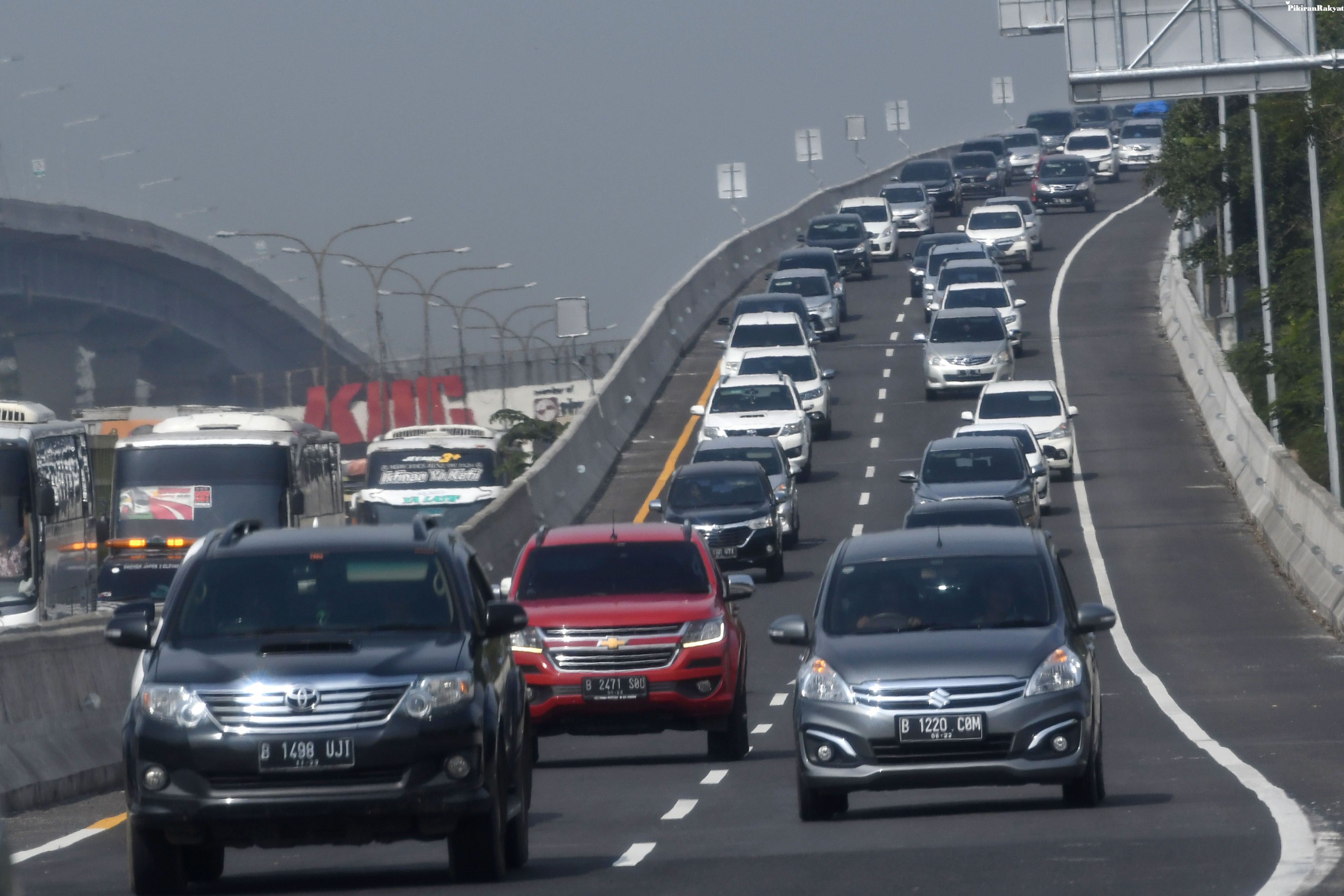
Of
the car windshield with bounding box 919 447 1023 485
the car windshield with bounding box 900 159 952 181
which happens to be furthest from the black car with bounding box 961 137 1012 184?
the car windshield with bounding box 919 447 1023 485

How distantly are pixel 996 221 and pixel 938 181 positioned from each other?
17.3 m

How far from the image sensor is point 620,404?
5147 centimetres

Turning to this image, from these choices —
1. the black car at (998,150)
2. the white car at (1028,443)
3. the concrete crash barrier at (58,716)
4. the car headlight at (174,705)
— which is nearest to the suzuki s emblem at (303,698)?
the car headlight at (174,705)

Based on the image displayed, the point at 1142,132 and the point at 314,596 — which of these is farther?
the point at 1142,132

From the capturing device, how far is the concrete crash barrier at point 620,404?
119 feet

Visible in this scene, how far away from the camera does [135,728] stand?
10094 millimetres

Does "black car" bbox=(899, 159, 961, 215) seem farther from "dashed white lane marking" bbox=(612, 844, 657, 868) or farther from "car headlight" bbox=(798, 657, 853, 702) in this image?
"dashed white lane marking" bbox=(612, 844, 657, 868)

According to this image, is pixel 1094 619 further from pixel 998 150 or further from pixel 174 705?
pixel 998 150

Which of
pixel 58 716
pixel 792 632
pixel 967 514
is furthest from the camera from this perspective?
pixel 967 514

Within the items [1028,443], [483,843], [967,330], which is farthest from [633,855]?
[967,330]

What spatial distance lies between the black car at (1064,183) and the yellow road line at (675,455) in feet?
98.4

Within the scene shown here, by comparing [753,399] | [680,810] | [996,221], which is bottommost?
[753,399]

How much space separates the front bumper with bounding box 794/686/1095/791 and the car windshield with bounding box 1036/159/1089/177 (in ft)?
246

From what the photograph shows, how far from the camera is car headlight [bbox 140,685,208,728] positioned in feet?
32.8
